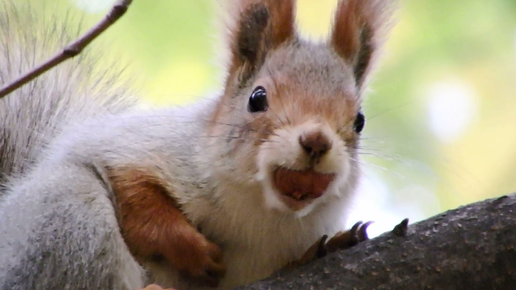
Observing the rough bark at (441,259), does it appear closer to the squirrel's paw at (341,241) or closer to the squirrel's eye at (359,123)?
the squirrel's paw at (341,241)

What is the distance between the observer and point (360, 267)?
2695 mm

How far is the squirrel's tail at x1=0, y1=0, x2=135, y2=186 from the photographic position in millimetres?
3771

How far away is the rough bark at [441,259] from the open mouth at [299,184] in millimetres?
300

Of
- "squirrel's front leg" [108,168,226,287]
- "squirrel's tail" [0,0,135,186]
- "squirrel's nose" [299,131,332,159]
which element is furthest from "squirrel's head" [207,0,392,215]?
"squirrel's tail" [0,0,135,186]

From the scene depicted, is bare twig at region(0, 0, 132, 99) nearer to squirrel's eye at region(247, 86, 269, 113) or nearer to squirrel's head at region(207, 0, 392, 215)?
squirrel's head at region(207, 0, 392, 215)

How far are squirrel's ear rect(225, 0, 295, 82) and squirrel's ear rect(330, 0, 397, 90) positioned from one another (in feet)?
0.82

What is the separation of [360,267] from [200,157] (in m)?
1.08

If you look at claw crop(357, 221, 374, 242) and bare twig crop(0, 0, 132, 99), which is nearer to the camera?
bare twig crop(0, 0, 132, 99)

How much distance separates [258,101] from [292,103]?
0.23 m

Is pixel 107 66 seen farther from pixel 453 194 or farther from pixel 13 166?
pixel 453 194

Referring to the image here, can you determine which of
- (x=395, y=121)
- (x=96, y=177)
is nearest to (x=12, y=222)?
(x=96, y=177)

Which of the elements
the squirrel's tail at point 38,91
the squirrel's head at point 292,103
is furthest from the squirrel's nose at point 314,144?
the squirrel's tail at point 38,91

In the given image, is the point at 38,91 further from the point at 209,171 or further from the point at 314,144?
the point at 314,144

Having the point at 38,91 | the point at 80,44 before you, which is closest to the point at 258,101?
the point at 80,44
